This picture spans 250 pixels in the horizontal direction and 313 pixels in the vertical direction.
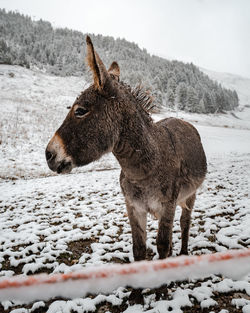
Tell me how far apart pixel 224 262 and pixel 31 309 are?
3.02 meters

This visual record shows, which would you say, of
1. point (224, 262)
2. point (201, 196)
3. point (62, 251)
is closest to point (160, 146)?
point (224, 262)

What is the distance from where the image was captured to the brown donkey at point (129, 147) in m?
2.04

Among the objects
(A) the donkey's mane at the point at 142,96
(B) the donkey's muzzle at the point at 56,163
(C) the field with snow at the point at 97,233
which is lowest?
(C) the field with snow at the point at 97,233

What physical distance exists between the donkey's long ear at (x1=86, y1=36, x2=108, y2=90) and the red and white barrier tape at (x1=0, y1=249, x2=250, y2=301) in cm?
170

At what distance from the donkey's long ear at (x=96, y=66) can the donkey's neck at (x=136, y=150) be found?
0.50 m

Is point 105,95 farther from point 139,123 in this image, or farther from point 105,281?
point 105,281

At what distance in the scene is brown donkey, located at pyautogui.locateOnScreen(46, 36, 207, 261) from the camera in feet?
6.71

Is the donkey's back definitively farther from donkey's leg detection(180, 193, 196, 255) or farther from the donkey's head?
the donkey's head

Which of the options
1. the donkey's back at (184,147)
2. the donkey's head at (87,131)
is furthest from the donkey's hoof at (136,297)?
the donkey's head at (87,131)

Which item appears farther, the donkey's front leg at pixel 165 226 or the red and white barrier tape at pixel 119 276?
the donkey's front leg at pixel 165 226

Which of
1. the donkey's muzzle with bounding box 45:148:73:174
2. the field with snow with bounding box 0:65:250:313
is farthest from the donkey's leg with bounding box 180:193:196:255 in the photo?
the donkey's muzzle with bounding box 45:148:73:174

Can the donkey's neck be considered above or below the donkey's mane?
below

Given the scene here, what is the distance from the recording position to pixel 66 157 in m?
2.03

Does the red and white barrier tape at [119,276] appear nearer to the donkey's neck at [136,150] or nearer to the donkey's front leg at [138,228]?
the donkey's neck at [136,150]
